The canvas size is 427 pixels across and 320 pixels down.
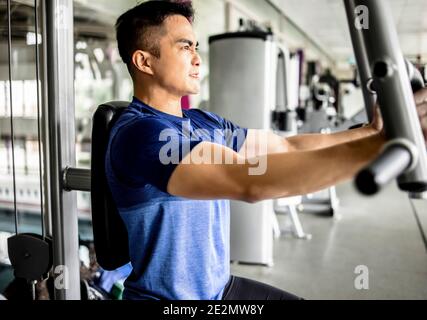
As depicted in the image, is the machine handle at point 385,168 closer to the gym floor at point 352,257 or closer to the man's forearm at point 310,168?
the man's forearm at point 310,168

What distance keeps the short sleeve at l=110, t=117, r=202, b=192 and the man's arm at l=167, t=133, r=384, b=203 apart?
1.0 inches

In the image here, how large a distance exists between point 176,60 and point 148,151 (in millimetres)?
327

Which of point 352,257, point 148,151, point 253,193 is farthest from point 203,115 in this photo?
point 352,257

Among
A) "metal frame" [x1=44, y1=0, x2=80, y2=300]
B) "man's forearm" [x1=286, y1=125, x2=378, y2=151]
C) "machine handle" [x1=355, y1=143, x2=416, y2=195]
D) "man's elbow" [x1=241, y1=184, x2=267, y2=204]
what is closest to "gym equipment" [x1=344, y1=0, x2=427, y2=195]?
"machine handle" [x1=355, y1=143, x2=416, y2=195]

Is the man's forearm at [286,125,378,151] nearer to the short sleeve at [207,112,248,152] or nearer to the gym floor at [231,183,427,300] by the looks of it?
the short sleeve at [207,112,248,152]

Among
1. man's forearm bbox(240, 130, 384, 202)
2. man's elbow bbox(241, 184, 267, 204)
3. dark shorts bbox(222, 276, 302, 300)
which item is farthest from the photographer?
dark shorts bbox(222, 276, 302, 300)

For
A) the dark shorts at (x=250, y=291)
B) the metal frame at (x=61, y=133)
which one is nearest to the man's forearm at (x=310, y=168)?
the dark shorts at (x=250, y=291)

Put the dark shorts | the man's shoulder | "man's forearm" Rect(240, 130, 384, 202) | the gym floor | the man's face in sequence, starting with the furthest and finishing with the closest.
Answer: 1. the gym floor
2. the man's shoulder
3. the dark shorts
4. the man's face
5. "man's forearm" Rect(240, 130, 384, 202)

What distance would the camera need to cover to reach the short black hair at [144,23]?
3.76 ft

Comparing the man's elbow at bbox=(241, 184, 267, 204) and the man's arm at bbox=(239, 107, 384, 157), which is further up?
the man's arm at bbox=(239, 107, 384, 157)

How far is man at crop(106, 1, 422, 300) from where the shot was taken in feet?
2.66

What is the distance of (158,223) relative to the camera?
1.06 metres

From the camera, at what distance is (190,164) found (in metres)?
0.85
